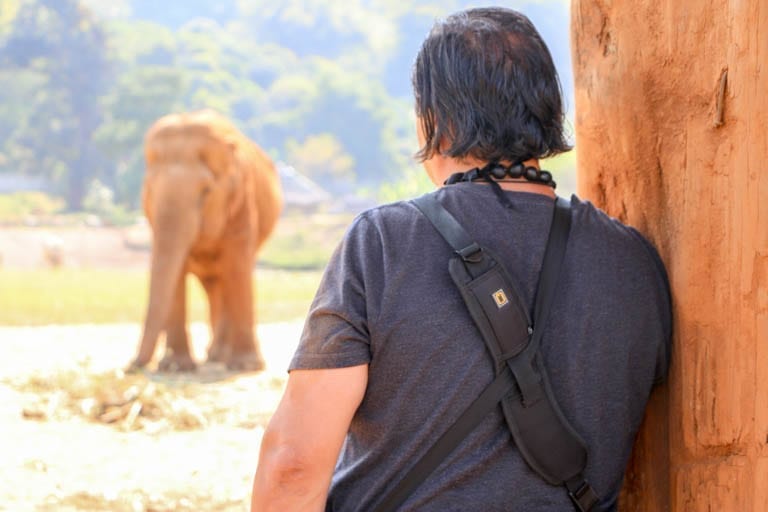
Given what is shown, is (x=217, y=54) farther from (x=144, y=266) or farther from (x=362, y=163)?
(x=144, y=266)

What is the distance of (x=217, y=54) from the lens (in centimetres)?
6053

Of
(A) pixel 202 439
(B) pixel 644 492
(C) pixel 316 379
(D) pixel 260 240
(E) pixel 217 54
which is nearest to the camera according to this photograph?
(C) pixel 316 379

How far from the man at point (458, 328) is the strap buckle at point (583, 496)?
17mm

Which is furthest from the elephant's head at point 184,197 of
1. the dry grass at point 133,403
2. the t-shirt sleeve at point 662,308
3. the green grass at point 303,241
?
the green grass at point 303,241

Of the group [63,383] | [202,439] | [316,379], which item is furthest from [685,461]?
[63,383]

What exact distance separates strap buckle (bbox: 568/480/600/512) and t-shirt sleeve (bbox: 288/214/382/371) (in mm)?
519

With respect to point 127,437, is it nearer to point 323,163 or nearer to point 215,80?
point 323,163

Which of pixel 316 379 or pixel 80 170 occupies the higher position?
pixel 316 379

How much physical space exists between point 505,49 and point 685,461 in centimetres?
102

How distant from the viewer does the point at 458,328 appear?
2121mm

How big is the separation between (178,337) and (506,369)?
8.40 metres

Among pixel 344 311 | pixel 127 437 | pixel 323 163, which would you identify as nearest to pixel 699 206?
pixel 344 311

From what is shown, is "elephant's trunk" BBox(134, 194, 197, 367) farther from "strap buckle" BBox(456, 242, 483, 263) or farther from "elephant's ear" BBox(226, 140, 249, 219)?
"strap buckle" BBox(456, 242, 483, 263)

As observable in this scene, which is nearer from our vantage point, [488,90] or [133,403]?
[488,90]
